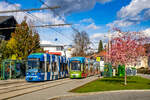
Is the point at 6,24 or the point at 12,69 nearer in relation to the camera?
the point at 12,69

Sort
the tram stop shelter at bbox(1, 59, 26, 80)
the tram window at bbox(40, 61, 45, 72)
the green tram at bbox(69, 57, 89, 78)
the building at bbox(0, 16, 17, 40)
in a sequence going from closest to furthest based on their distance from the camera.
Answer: the tram window at bbox(40, 61, 45, 72)
the tram stop shelter at bbox(1, 59, 26, 80)
the green tram at bbox(69, 57, 89, 78)
the building at bbox(0, 16, 17, 40)

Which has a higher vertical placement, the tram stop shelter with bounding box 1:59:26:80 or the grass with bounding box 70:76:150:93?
the tram stop shelter with bounding box 1:59:26:80

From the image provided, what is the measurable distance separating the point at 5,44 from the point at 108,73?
17921mm

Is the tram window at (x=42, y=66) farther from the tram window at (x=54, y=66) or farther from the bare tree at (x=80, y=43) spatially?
the bare tree at (x=80, y=43)

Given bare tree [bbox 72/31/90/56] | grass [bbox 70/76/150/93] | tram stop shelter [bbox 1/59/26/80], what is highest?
bare tree [bbox 72/31/90/56]

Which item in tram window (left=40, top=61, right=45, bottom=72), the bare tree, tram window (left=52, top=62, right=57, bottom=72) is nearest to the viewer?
tram window (left=40, top=61, right=45, bottom=72)

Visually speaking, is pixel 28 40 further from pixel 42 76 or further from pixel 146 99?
pixel 146 99

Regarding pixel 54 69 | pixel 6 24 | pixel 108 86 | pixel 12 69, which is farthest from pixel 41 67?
pixel 6 24

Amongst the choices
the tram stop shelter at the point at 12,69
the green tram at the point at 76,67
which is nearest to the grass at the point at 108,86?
the green tram at the point at 76,67

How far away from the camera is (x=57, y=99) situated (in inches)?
503

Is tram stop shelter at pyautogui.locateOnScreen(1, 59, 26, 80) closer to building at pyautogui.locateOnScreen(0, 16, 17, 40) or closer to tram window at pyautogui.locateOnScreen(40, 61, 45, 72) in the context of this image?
tram window at pyautogui.locateOnScreen(40, 61, 45, 72)

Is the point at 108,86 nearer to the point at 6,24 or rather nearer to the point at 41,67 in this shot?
the point at 41,67

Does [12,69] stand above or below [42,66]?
below

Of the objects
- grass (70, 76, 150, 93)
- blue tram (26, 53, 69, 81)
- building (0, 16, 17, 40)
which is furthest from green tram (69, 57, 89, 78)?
building (0, 16, 17, 40)
